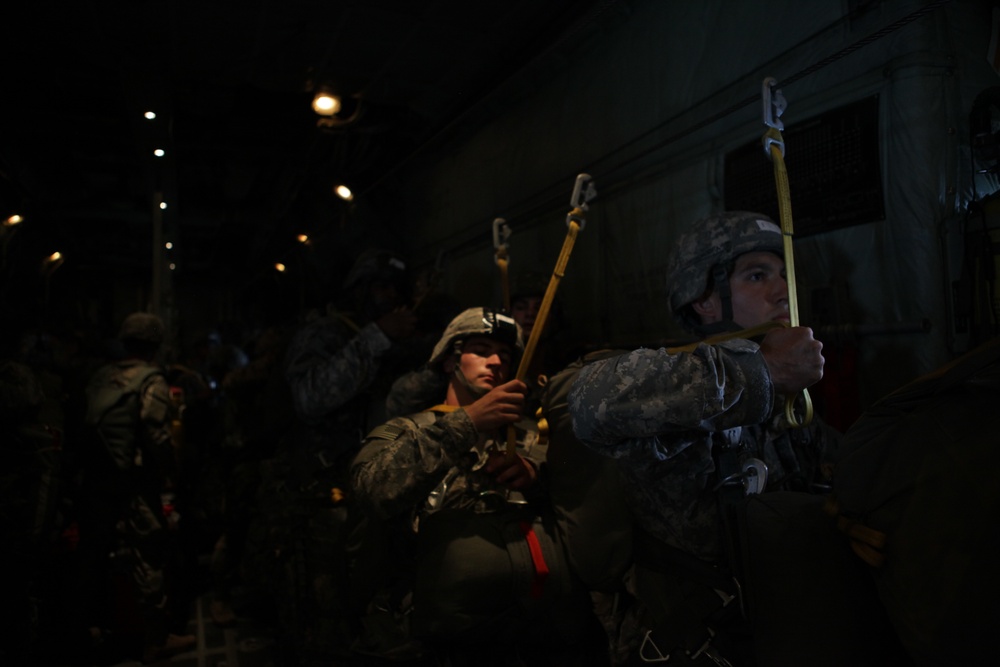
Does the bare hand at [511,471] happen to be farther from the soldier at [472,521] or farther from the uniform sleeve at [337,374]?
the uniform sleeve at [337,374]

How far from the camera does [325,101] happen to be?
4.91 metres

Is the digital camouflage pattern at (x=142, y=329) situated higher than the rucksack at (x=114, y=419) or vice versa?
the digital camouflage pattern at (x=142, y=329)

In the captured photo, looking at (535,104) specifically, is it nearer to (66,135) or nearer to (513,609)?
(513,609)

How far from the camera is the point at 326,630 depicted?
348 cm

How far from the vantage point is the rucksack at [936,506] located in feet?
3.35

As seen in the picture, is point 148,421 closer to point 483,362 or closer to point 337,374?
point 337,374

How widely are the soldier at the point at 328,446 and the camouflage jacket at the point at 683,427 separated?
2053 mm

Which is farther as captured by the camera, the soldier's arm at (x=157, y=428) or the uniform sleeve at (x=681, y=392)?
the soldier's arm at (x=157, y=428)

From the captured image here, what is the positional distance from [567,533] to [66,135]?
6724 mm

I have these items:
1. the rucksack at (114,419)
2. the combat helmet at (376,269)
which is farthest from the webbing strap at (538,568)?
the rucksack at (114,419)

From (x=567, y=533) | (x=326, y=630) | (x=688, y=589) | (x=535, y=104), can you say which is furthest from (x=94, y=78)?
(x=688, y=589)

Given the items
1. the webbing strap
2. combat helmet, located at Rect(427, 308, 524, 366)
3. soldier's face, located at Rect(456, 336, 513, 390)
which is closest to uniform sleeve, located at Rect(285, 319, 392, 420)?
combat helmet, located at Rect(427, 308, 524, 366)

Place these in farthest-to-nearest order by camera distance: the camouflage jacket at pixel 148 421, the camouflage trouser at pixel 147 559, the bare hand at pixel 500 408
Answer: the camouflage jacket at pixel 148 421
the camouflage trouser at pixel 147 559
the bare hand at pixel 500 408

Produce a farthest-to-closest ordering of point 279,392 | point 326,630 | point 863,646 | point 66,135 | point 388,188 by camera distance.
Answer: point 388,188 → point 66,135 → point 279,392 → point 326,630 → point 863,646
